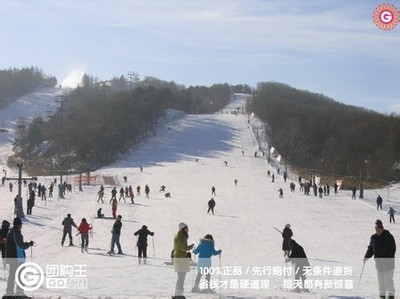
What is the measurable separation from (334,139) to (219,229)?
6910 cm

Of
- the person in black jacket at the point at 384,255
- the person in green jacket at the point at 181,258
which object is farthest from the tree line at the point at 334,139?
the person in green jacket at the point at 181,258

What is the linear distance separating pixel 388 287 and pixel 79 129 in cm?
6710

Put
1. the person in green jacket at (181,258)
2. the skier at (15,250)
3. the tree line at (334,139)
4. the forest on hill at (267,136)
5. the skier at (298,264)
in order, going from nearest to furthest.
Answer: the skier at (15,250), the person in green jacket at (181,258), the skier at (298,264), the forest on hill at (267,136), the tree line at (334,139)

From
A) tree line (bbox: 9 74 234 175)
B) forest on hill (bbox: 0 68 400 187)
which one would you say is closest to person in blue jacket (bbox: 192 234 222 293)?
tree line (bbox: 9 74 234 175)

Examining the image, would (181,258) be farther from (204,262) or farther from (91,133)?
(91,133)

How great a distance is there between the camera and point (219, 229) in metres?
21.8

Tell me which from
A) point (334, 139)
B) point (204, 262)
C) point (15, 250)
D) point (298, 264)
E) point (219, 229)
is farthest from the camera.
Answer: point (334, 139)

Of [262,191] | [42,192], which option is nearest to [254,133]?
[262,191]

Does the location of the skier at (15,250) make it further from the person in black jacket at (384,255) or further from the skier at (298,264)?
the person in black jacket at (384,255)

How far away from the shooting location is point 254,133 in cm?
8925

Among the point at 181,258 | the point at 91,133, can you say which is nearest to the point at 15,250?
the point at 181,258

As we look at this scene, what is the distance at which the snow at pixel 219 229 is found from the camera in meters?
9.88

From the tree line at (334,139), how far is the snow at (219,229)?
14.5 m

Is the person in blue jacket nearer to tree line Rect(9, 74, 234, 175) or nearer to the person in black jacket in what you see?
the person in black jacket
